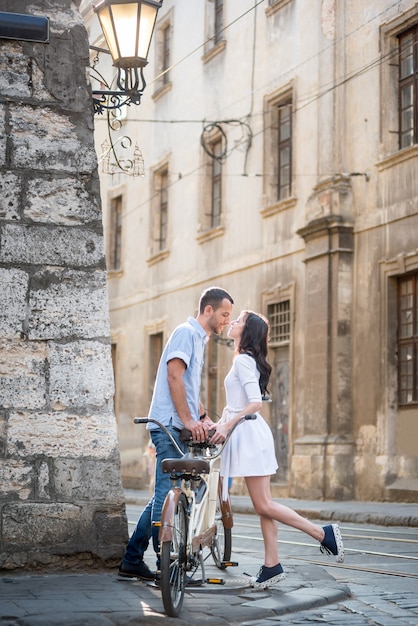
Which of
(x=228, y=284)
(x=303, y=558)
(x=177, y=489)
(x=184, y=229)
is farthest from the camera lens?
(x=184, y=229)

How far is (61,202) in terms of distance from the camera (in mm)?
7992

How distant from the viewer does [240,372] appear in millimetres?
7695

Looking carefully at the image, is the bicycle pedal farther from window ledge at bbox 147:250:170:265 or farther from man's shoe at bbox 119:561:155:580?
window ledge at bbox 147:250:170:265

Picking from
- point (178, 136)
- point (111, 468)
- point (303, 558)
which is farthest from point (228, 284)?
point (111, 468)

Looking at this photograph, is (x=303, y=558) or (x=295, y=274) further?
(x=295, y=274)

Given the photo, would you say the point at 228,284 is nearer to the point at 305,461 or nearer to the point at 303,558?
the point at 305,461

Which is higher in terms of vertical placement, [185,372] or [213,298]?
[213,298]

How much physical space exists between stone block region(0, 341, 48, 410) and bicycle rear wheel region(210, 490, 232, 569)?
55.7 inches

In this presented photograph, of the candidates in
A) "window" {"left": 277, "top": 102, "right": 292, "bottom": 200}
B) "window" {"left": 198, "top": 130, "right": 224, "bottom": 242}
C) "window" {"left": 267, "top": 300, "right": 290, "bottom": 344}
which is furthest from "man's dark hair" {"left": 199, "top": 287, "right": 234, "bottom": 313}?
"window" {"left": 198, "top": 130, "right": 224, "bottom": 242}

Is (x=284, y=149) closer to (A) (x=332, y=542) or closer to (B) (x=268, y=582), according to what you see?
(A) (x=332, y=542)

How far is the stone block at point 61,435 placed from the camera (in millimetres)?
7629

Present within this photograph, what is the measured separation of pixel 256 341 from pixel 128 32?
3.13m

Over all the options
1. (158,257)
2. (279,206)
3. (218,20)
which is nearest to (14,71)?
(279,206)

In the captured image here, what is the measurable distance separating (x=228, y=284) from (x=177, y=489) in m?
18.8
